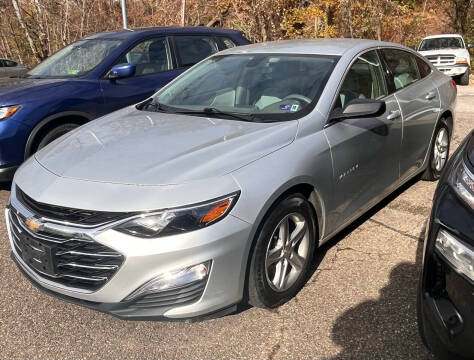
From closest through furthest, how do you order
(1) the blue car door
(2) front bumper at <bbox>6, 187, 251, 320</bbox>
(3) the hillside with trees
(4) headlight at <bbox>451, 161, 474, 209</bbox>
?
1. (4) headlight at <bbox>451, 161, 474, 209</bbox>
2. (2) front bumper at <bbox>6, 187, 251, 320</bbox>
3. (1) the blue car door
4. (3) the hillside with trees

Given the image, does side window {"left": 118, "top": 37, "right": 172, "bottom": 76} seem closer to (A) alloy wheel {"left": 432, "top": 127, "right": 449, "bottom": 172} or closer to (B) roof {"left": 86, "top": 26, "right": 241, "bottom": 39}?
(B) roof {"left": 86, "top": 26, "right": 241, "bottom": 39}

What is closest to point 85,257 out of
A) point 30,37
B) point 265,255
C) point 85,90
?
point 265,255

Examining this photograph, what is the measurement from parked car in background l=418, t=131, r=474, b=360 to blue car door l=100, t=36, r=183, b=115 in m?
4.17

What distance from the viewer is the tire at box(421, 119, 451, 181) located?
15.6ft

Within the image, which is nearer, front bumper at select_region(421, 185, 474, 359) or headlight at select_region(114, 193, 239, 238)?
front bumper at select_region(421, 185, 474, 359)

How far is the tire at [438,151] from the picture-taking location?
4.74 m

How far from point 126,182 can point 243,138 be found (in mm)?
773

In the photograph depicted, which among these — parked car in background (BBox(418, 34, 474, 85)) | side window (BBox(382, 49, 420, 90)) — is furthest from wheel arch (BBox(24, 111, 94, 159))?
parked car in background (BBox(418, 34, 474, 85))

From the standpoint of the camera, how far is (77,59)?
5.73 meters

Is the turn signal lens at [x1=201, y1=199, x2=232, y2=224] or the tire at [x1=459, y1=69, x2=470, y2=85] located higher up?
the turn signal lens at [x1=201, y1=199, x2=232, y2=224]

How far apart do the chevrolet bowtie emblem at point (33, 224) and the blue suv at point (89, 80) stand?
2.39 meters

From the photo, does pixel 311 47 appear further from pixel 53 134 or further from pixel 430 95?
pixel 53 134

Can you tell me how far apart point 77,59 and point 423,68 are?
404cm

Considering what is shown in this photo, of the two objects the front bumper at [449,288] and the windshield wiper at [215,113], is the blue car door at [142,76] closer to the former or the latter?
the windshield wiper at [215,113]
